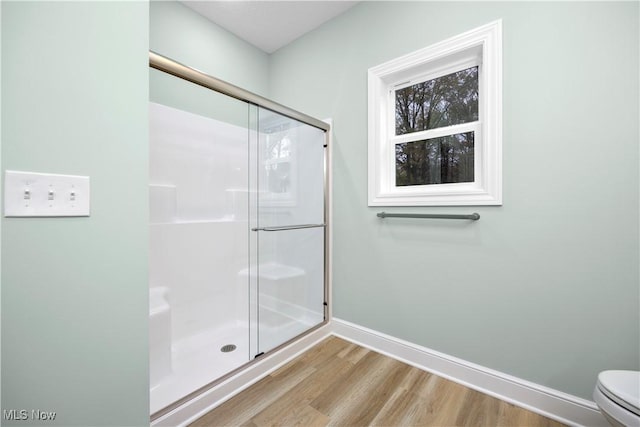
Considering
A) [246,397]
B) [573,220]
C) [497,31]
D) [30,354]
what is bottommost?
[246,397]

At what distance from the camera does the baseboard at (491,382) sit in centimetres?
117

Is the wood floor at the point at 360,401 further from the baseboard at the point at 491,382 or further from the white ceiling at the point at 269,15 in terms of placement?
the white ceiling at the point at 269,15

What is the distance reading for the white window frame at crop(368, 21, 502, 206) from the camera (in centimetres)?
136

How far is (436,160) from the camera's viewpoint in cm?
166

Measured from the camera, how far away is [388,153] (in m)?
1.83

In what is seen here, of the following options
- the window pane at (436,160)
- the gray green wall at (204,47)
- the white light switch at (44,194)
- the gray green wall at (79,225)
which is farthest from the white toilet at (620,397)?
the gray green wall at (204,47)

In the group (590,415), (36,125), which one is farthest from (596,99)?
(36,125)

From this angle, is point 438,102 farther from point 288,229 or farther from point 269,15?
point 269,15

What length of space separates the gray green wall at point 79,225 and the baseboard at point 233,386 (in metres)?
0.35

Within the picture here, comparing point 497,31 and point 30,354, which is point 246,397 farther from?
point 497,31

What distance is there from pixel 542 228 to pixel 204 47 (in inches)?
102

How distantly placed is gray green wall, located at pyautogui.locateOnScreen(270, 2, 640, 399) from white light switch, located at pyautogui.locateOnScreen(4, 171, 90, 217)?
5.06 feet

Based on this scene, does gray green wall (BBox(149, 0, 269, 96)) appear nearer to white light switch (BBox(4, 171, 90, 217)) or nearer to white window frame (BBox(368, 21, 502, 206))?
white window frame (BBox(368, 21, 502, 206))

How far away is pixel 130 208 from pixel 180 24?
1.83 metres
